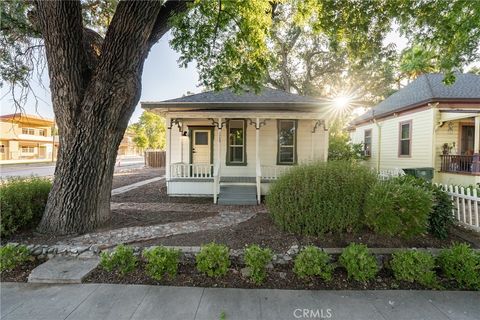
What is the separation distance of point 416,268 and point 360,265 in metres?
0.72

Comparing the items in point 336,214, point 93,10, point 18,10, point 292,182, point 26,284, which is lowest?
point 26,284

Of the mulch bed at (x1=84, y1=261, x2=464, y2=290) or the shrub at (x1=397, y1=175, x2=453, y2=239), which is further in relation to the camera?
the shrub at (x1=397, y1=175, x2=453, y2=239)

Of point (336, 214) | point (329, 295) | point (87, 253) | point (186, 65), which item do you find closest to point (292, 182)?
point (336, 214)

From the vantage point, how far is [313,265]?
3.16 metres

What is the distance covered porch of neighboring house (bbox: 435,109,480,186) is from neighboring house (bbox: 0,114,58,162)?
127ft

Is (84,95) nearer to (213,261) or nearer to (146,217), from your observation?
(146,217)

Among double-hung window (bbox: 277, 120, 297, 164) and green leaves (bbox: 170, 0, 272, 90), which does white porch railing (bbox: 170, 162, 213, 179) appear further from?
green leaves (bbox: 170, 0, 272, 90)

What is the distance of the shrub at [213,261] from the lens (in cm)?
320

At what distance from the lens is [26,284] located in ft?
10.2

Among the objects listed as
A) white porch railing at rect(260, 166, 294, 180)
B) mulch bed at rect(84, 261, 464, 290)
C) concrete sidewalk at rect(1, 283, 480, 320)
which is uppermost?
white porch railing at rect(260, 166, 294, 180)

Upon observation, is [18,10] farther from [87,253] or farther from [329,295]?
[329,295]

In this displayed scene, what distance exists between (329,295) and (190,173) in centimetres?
679

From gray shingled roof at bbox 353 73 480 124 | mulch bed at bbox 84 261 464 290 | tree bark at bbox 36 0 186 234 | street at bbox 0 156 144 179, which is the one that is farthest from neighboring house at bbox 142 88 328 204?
street at bbox 0 156 144 179

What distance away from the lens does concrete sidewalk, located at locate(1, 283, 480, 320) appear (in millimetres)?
2551
